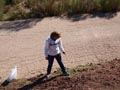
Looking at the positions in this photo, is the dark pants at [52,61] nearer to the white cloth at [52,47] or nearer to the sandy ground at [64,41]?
the white cloth at [52,47]

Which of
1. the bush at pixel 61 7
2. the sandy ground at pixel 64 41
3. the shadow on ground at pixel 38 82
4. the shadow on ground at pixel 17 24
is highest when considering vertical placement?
the bush at pixel 61 7

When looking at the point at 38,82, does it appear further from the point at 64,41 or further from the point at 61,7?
the point at 61,7

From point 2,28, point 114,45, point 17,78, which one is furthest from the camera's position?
point 2,28

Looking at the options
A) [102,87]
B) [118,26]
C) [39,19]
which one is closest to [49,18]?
[39,19]

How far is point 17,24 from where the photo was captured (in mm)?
13164

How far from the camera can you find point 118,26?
13109 mm

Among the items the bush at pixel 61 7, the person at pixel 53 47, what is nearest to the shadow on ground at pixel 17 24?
the bush at pixel 61 7

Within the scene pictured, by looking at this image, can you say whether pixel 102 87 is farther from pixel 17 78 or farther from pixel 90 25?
pixel 90 25

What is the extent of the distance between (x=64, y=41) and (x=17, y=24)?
6.23ft

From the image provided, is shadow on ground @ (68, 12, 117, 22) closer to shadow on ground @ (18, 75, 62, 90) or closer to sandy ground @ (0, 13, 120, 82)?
sandy ground @ (0, 13, 120, 82)

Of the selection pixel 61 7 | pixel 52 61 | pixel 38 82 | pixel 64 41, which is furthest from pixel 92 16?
pixel 38 82

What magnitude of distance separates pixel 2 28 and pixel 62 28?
1.89 metres

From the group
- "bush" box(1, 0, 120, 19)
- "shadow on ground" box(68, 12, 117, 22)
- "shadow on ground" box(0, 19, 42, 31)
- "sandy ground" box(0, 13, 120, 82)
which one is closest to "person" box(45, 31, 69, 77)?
"sandy ground" box(0, 13, 120, 82)

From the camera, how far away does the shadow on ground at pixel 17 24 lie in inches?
507
